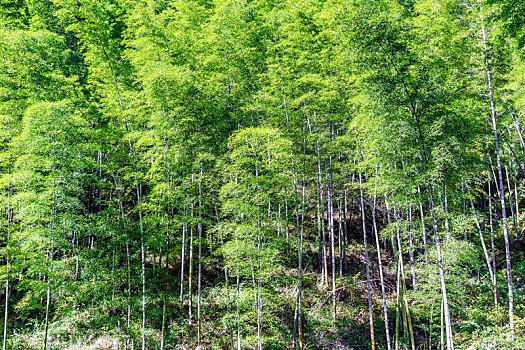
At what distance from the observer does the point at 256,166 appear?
744cm

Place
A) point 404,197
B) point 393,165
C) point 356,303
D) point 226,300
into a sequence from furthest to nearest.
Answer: point 356,303
point 226,300
point 393,165
point 404,197

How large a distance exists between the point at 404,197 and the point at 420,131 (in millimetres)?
1355

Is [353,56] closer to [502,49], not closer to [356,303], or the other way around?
[502,49]

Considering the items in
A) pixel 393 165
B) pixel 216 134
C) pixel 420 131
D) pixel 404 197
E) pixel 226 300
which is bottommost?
pixel 226 300

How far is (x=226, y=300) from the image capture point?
27.6ft

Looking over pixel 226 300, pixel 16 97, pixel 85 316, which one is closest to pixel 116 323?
pixel 85 316

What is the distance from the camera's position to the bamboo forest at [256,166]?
19.3 feet

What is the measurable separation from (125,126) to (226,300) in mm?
6327

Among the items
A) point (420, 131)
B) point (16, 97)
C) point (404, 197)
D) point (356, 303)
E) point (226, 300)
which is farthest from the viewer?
point (356, 303)

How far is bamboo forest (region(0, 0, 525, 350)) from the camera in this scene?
5.88 metres

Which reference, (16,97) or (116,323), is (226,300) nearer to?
(116,323)

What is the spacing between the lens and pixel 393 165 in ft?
21.3

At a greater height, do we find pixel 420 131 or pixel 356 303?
pixel 420 131

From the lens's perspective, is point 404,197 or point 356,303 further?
point 356,303
